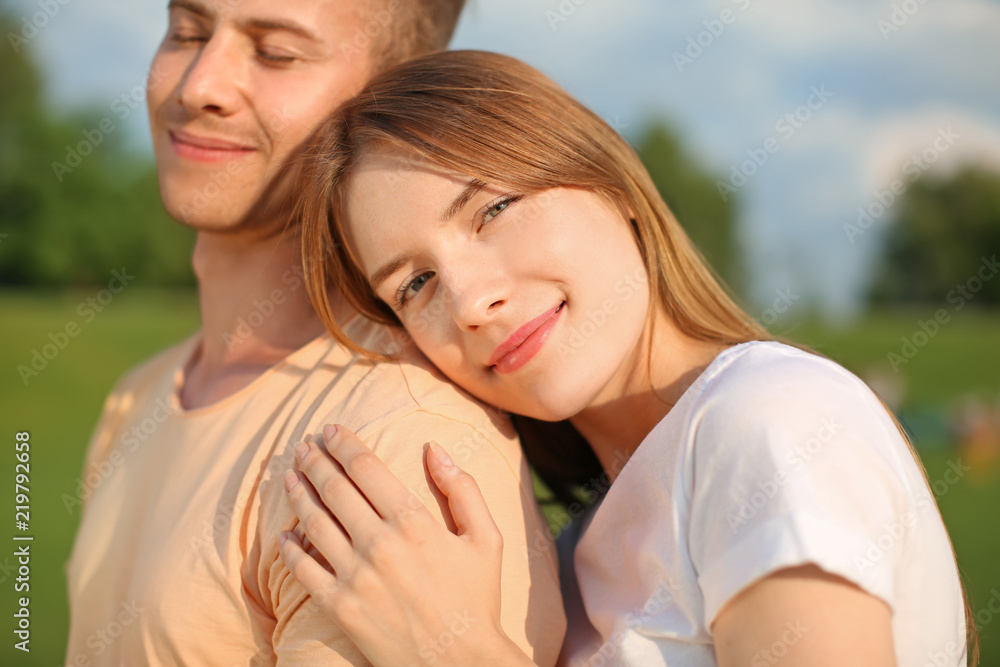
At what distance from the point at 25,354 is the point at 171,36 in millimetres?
Result: 21228

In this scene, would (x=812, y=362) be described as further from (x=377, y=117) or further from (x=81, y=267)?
(x=81, y=267)

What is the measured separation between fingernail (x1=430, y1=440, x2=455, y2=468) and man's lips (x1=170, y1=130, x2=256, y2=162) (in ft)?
3.68

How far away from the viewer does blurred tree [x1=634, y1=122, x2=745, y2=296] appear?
48.6 meters

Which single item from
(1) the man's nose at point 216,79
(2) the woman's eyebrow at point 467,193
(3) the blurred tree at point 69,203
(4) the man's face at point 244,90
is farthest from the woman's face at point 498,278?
(3) the blurred tree at point 69,203

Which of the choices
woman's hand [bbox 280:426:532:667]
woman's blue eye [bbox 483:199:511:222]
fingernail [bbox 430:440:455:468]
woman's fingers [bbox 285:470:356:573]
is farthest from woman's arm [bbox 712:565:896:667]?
woman's blue eye [bbox 483:199:511:222]

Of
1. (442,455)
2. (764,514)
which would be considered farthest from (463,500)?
(764,514)

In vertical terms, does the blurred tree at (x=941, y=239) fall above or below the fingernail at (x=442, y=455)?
below

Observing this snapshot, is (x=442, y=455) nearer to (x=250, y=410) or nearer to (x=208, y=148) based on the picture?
(x=250, y=410)

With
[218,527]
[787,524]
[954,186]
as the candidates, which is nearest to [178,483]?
[218,527]

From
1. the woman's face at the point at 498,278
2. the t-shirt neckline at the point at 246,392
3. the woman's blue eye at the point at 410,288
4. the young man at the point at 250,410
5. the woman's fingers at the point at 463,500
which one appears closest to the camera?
the woman's fingers at the point at 463,500

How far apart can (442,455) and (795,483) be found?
2.36 feet

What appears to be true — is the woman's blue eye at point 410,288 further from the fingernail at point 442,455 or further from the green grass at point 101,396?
the green grass at point 101,396

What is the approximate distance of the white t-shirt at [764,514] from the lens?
134cm

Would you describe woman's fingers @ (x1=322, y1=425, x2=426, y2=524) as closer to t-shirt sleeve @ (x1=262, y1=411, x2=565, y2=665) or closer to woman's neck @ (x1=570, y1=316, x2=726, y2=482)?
t-shirt sleeve @ (x1=262, y1=411, x2=565, y2=665)
